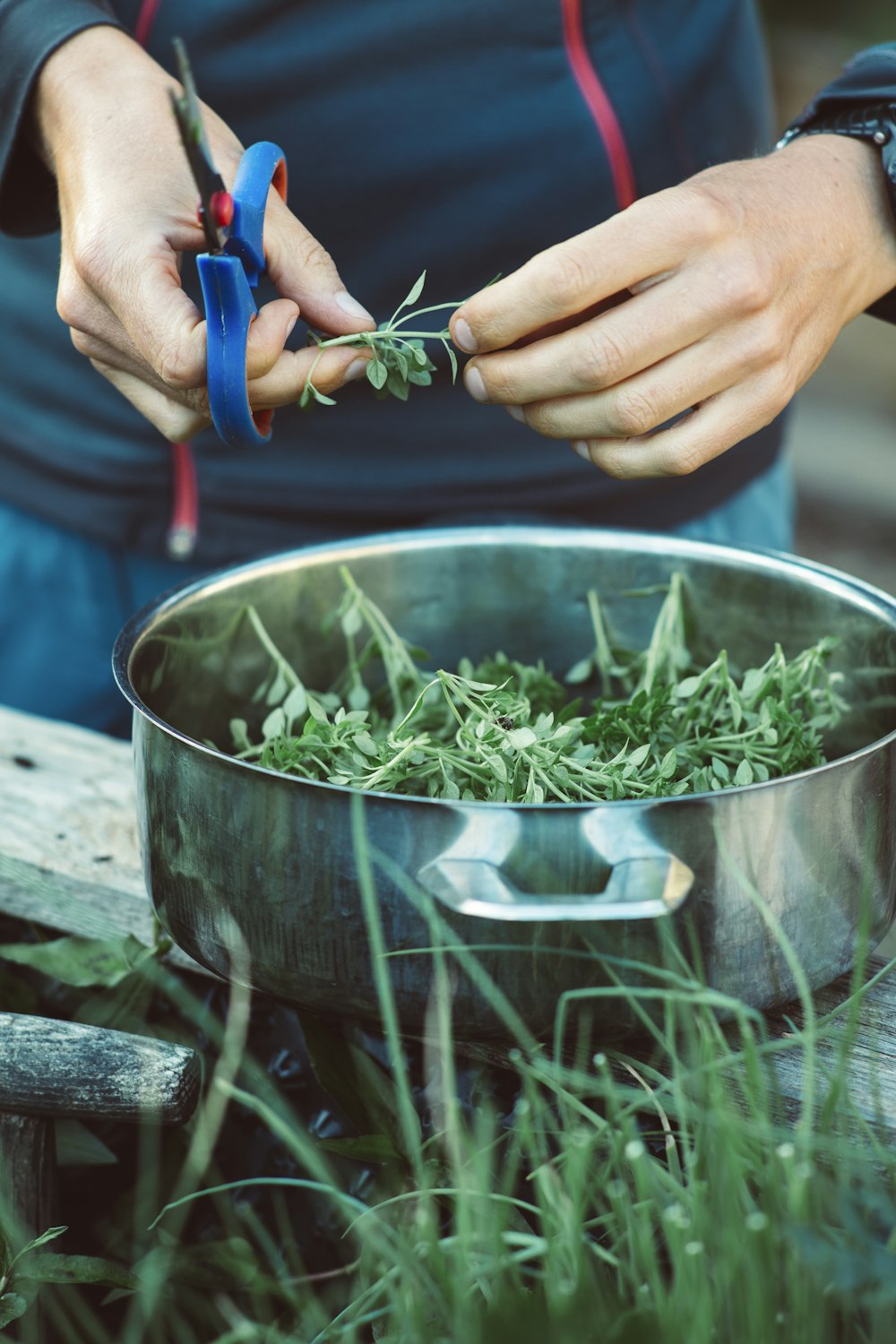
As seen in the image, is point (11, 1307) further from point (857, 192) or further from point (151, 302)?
point (857, 192)

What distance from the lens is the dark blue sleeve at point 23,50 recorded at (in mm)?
1070

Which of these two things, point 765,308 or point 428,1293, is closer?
point 428,1293

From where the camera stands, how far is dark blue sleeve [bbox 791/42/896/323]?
3.42 feet

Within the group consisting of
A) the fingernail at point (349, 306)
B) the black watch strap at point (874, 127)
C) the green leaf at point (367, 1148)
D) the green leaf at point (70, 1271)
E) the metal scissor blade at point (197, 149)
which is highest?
the black watch strap at point (874, 127)

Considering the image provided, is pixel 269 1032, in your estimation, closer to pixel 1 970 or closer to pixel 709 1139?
pixel 1 970

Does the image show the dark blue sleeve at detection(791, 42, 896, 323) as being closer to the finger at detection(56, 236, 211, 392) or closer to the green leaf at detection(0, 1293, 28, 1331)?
the finger at detection(56, 236, 211, 392)

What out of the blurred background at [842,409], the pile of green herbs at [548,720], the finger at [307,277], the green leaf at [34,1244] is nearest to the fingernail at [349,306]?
the finger at [307,277]

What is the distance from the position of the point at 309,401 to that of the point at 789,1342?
0.64m

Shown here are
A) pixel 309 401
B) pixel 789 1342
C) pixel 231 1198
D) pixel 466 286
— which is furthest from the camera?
pixel 466 286

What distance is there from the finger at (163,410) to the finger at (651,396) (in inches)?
10.2

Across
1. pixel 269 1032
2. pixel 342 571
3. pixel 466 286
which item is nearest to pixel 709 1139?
pixel 269 1032

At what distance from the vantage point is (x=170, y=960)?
1.04 m

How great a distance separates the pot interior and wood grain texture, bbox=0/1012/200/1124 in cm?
28

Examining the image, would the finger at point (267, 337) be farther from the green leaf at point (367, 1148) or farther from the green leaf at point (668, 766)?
the green leaf at point (367, 1148)
